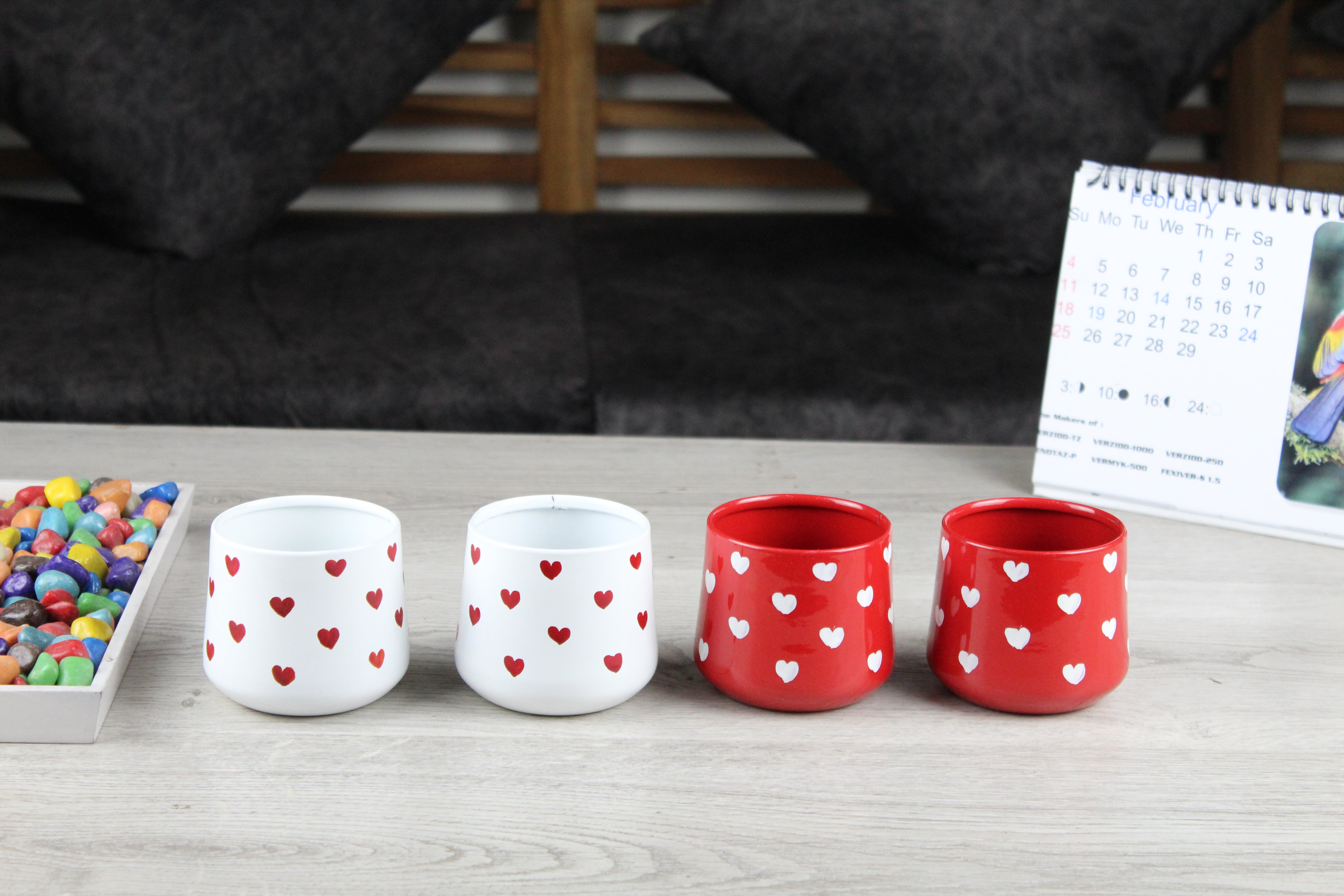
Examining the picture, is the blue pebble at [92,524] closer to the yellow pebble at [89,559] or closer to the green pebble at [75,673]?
the yellow pebble at [89,559]

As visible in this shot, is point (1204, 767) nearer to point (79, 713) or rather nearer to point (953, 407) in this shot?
point (79, 713)

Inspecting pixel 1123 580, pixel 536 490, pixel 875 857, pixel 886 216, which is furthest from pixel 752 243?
pixel 875 857

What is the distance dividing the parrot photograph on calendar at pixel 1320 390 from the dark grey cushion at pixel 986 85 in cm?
72

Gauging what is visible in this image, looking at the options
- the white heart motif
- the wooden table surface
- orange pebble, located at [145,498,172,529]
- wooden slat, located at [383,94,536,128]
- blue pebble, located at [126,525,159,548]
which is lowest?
the wooden table surface

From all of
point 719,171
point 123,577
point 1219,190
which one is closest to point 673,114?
point 719,171

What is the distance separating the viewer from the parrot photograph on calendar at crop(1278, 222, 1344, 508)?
2.36 feet

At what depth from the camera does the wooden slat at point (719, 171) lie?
1848mm

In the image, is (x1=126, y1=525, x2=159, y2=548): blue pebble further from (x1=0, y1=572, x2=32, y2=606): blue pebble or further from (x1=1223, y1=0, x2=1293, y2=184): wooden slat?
(x1=1223, y1=0, x2=1293, y2=184): wooden slat

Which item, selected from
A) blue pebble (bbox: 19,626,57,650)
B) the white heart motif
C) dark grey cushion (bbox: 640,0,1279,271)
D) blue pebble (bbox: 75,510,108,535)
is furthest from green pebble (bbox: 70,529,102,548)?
dark grey cushion (bbox: 640,0,1279,271)

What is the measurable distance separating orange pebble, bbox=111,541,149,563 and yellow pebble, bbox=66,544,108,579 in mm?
16

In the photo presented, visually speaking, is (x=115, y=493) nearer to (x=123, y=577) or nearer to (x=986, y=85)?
(x=123, y=577)

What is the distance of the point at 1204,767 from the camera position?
491 millimetres

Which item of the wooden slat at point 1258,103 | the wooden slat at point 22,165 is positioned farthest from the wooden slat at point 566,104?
the wooden slat at point 1258,103

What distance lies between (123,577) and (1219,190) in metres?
0.67
